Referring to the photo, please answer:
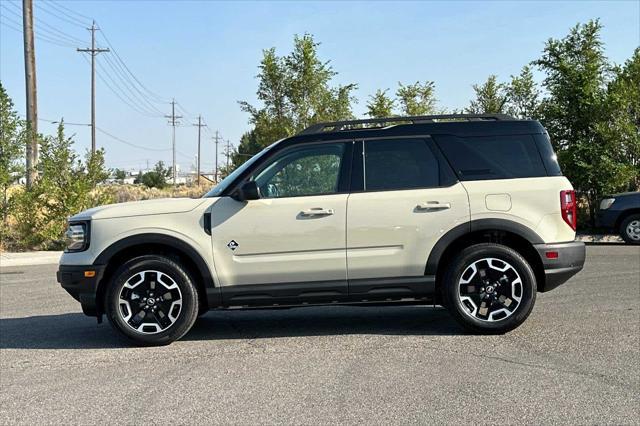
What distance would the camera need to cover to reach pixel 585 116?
16.9m

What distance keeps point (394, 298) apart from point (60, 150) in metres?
13.6

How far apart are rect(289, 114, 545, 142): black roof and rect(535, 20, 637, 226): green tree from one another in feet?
38.0

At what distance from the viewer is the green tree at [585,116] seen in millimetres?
16469

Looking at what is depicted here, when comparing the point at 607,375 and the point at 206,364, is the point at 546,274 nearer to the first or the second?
the point at 607,375

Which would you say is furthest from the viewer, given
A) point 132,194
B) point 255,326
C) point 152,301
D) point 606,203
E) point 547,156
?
point 132,194

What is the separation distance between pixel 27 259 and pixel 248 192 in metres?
10.6

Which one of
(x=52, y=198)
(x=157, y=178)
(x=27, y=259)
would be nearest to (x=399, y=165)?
(x=27, y=259)

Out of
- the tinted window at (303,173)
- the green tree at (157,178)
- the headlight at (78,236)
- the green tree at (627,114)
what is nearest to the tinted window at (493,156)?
the tinted window at (303,173)

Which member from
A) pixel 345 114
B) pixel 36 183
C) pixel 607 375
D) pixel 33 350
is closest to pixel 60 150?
pixel 36 183

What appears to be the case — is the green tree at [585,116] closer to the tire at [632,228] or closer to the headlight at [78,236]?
the tire at [632,228]

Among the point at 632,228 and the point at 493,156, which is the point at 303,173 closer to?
the point at 493,156

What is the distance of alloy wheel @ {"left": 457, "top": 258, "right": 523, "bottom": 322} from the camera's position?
5.82 m

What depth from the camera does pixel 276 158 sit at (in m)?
5.96

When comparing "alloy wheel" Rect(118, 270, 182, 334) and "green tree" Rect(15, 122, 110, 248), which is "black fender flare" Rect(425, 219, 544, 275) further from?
"green tree" Rect(15, 122, 110, 248)
